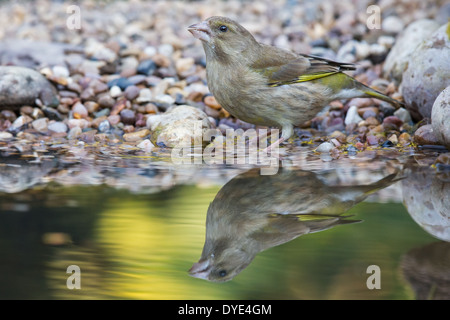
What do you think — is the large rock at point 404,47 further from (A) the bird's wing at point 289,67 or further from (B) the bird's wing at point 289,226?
(B) the bird's wing at point 289,226

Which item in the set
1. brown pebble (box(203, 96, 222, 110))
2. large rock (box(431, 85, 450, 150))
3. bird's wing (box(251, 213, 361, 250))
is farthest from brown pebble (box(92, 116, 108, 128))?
bird's wing (box(251, 213, 361, 250))

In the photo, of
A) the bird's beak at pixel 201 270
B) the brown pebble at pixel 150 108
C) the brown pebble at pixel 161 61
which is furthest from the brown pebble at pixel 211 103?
the bird's beak at pixel 201 270

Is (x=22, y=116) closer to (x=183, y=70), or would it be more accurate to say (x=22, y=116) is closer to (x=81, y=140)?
(x=81, y=140)

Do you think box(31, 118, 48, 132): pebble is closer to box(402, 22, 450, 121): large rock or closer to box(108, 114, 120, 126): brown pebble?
box(108, 114, 120, 126): brown pebble

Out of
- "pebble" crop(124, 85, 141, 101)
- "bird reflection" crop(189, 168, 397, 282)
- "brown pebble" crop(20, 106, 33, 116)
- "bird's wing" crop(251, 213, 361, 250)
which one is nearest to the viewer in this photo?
"bird reflection" crop(189, 168, 397, 282)

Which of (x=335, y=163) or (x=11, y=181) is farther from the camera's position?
(x=335, y=163)

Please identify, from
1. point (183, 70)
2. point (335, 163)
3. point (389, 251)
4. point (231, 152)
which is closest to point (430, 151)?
point (335, 163)
